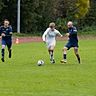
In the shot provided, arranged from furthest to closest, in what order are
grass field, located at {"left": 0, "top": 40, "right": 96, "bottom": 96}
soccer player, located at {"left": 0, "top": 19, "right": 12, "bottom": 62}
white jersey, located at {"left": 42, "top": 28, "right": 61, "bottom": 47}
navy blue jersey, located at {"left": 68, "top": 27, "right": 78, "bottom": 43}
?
soccer player, located at {"left": 0, "top": 19, "right": 12, "bottom": 62} → white jersey, located at {"left": 42, "top": 28, "right": 61, "bottom": 47} → navy blue jersey, located at {"left": 68, "top": 27, "right": 78, "bottom": 43} → grass field, located at {"left": 0, "top": 40, "right": 96, "bottom": 96}

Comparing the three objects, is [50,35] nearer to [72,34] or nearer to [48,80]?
[72,34]

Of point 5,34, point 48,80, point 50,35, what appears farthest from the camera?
point 5,34

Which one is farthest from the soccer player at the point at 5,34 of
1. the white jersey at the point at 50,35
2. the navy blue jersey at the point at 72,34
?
the navy blue jersey at the point at 72,34

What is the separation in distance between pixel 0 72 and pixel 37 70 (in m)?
1.72

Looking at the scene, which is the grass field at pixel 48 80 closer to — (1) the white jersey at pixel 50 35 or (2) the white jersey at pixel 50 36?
(2) the white jersey at pixel 50 36

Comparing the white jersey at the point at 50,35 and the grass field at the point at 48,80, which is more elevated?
the white jersey at the point at 50,35

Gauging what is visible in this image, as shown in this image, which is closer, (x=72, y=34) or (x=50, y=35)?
(x=72, y=34)

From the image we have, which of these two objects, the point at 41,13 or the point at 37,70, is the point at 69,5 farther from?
the point at 37,70

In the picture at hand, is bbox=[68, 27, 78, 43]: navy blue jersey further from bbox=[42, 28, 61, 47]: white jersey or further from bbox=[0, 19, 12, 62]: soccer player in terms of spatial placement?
bbox=[0, 19, 12, 62]: soccer player

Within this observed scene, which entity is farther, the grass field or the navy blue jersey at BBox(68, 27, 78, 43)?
the navy blue jersey at BBox(68, 27, 78, 43)

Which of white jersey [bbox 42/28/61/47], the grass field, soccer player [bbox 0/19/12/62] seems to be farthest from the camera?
soccer player [bbox 0/19/12/62]

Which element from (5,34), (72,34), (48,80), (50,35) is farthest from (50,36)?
(48,80)

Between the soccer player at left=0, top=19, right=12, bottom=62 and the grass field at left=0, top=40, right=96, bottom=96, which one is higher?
the soccer player at left=0, top=19, right=12, bottom=62

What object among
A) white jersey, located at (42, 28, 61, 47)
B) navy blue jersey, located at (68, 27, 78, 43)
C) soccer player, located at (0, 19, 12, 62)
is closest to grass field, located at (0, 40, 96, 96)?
navy blue jersey, located at (68, 27, 78, 43)
